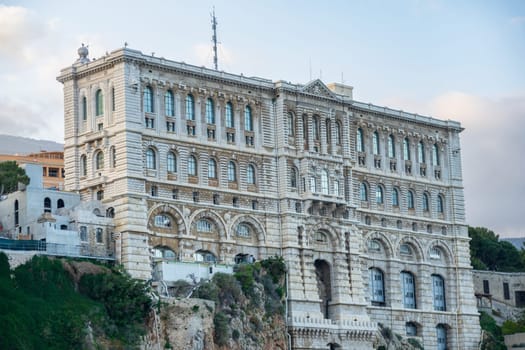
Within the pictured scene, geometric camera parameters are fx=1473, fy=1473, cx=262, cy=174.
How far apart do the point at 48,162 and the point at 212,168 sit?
41837 mm

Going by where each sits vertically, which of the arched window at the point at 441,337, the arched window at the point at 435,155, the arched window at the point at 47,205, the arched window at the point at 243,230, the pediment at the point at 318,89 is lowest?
the arched window at the point at 441,337

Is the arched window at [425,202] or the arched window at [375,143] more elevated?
the arched window at [375,143]

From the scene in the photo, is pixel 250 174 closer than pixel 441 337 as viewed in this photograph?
Yes

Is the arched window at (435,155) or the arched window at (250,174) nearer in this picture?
the arched window at (250,174)

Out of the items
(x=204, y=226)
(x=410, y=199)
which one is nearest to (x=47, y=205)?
(x=204, y=226)

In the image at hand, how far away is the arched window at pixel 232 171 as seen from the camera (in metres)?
101

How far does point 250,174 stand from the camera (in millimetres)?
101875

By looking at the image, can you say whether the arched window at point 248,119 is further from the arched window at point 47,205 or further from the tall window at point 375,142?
the arched window at point 47,205

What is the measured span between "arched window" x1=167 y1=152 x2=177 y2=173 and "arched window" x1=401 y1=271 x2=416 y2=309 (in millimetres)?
23427

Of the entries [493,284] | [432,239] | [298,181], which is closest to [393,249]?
[432,239]

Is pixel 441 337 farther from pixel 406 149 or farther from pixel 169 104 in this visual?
pixel 169 104

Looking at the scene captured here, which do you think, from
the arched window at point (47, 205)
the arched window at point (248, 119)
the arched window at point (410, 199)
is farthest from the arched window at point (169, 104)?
the arched window at point (410, 199)

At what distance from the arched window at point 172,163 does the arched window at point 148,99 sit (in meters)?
3.24

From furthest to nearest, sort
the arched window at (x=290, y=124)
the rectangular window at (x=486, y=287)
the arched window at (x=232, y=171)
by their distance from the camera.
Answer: the rectangular window at (x=486, y=287) → the arched window at (x=290, y=124) → the arched window at (x=232, y=171)
